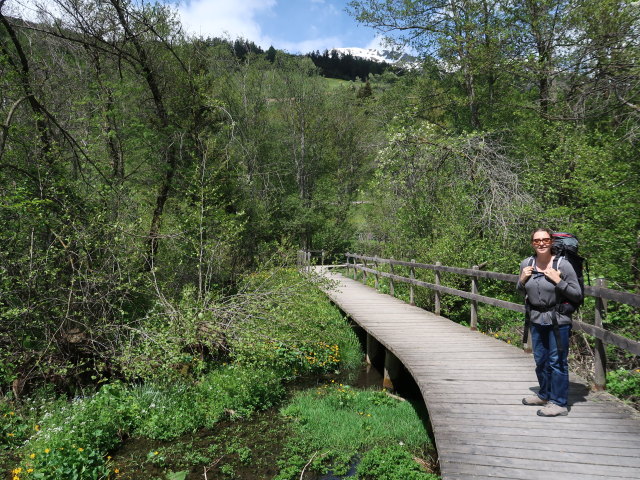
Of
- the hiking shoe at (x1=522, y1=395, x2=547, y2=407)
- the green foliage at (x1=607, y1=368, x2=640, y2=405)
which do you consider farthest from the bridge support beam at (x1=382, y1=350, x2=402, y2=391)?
the hiking shoe at (x1=522, y1=395, x2=547, y2=407)

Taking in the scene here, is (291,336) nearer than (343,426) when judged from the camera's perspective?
No

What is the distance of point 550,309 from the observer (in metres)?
3.88

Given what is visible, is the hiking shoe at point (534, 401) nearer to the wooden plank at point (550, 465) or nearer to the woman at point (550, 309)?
the woman at point (550, 309)

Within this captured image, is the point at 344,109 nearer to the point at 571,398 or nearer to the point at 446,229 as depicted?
the point at 446,229

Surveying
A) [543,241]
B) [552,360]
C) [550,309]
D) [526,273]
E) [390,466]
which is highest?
[543,241]

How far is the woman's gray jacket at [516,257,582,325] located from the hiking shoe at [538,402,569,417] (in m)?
0.87

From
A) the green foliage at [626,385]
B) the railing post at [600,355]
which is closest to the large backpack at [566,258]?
the railing post at [600,355]

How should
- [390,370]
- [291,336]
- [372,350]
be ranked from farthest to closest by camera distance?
[372,350]
[390,370]
[291,336]

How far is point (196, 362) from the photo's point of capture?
7.82 metres

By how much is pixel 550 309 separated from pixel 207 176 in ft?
26.3

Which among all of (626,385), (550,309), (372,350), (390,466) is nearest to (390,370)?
(372,350)

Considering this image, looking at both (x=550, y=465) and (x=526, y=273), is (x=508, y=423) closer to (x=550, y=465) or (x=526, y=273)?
(x=550, y=465)

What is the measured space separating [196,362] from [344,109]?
23169 mm

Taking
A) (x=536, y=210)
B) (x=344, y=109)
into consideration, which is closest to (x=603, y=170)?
(x=536, y=210)
